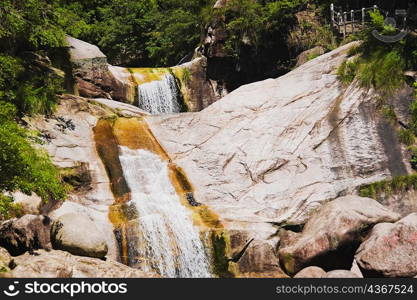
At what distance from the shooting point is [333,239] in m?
11.7

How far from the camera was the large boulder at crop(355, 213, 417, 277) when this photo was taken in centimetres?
1059

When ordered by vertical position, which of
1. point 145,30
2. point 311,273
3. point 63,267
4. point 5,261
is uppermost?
point 145,30

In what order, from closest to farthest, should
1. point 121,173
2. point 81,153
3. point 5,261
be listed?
point 5,261 < point 121,173 < point 81,153

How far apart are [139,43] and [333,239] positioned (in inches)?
948

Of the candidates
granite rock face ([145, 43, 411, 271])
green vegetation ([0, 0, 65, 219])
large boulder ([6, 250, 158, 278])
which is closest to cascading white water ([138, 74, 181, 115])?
granite rock face ([145, 43, 411, 271])

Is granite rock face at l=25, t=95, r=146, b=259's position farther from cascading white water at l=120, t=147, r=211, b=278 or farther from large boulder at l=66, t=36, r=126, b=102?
large boulder at l=66, t=36, r=126, b=102

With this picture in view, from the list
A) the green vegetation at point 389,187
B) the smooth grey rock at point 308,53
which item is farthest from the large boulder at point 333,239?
the smooth grey rock at point 308,53

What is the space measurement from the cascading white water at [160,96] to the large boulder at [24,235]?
1152 centimetres

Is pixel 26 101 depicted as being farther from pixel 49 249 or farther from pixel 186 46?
pixel 186 46

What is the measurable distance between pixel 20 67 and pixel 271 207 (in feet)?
32.0

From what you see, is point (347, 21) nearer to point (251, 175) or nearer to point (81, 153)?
point (251, 175)

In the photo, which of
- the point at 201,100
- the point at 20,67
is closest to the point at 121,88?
the point at 201,100

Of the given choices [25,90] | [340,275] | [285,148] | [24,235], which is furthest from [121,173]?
[340,275]

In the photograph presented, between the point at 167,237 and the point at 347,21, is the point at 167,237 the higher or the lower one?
the lower one
